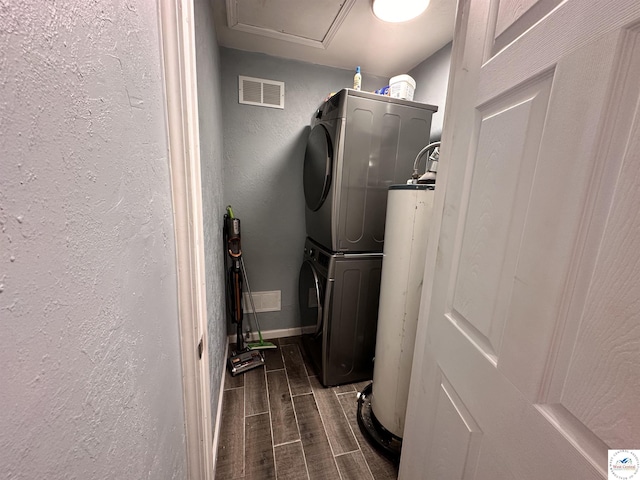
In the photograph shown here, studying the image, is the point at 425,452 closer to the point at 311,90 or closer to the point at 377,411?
the point at 377,411

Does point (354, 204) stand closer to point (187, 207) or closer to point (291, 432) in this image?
point (187, 207)

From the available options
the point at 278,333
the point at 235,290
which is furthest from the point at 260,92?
the point at 278,333

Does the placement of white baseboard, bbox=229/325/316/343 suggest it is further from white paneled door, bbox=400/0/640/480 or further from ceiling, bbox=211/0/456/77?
ceiling, bbox=211/0/456/77

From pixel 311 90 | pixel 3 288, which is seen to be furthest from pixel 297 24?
pixel 3 288

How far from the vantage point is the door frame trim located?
22.5 inches

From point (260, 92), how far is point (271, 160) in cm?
50

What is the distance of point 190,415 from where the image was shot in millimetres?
733

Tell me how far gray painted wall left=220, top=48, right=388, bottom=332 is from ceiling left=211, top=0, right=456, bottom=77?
12 cm

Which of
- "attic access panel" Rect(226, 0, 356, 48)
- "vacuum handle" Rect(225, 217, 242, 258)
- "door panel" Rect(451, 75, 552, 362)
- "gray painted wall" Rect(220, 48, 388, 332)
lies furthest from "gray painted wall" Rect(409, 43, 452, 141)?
"vacuum handle" Rect(225, 217, 242, 258)

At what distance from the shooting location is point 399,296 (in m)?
1.26

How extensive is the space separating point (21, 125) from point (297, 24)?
1.82 m

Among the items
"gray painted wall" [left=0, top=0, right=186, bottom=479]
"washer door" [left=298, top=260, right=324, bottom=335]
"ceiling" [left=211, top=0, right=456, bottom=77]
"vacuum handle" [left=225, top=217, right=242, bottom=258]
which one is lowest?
"washer door" [left=298, top=260, right=324, bottom=335]

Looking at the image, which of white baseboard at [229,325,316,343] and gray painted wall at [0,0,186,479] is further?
white baseboard at [229,325,316,343]

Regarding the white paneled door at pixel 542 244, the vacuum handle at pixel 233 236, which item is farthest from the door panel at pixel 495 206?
the vacuum handle at pixel 233 236
